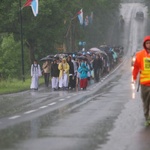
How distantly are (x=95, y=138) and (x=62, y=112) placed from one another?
5.86 meters

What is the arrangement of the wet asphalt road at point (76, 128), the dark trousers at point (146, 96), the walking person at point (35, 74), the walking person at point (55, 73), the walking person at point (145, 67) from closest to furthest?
1. the wet asphalt road at point (76, 128)
2. the walking person at point (145, 67)
3. the dark trousers at point (146, 96)
4. the walking person at point (35, 74)
5. the walking person at point (55, 73)

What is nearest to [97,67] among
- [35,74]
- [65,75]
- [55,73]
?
[55,73]

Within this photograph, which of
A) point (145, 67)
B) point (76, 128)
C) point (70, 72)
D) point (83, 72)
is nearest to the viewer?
point (76, 128)

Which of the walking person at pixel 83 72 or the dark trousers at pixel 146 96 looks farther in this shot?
the walking person at pixel 83 72

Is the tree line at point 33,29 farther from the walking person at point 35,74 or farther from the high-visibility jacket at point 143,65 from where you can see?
the high-visibility jacket at point 143,65

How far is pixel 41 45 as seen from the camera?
2386 inches

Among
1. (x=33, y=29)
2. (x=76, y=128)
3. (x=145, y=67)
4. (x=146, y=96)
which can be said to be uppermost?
(x=33, y=29)

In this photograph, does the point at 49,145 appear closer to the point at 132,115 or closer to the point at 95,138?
the point at 95,138

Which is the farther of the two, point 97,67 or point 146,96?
point 97,67

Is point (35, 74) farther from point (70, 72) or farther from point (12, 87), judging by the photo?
point (70, 72)

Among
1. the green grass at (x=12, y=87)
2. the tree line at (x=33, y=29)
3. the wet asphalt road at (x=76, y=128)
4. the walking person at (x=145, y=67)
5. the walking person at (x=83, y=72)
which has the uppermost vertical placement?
the tree line at (x=33, y=29)

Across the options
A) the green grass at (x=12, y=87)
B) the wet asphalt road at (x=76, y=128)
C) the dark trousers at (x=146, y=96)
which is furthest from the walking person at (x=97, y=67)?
the dark trousers at (x=146, y=96)

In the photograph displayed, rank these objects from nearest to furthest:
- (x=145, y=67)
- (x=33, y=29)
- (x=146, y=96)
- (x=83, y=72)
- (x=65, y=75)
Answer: (x=145, y=67) → (x=146, y=96) → (x=83, y=72) → (x=65, y=75) → (x=33, y=29)

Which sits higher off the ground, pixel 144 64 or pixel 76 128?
pixel 144 64
